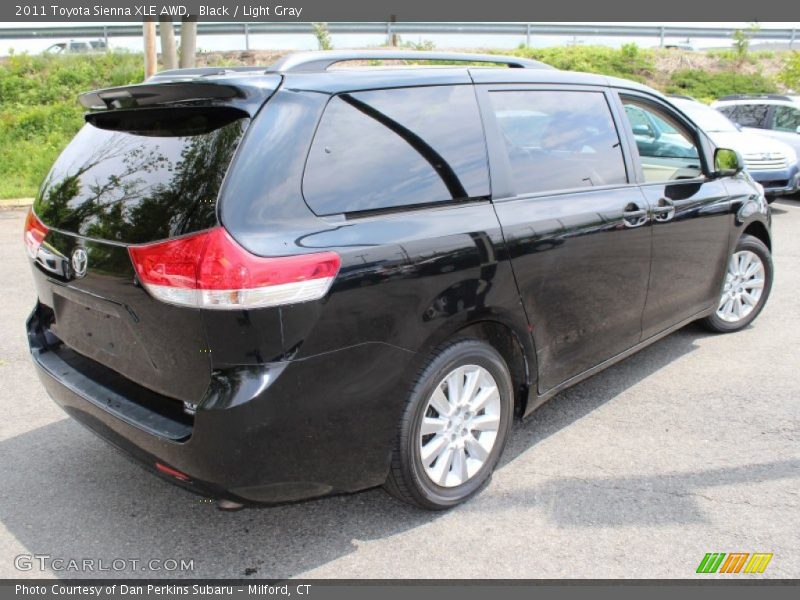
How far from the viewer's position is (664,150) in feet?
15.8

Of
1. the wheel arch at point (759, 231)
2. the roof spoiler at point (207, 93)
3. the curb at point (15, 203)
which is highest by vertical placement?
the roof spoiler at point (207, 93)

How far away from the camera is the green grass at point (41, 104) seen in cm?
1260

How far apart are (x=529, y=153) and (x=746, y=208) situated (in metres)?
2.24

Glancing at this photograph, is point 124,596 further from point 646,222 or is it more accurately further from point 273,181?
point 646,222

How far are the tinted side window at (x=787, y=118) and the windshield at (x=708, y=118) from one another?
1.71 meters

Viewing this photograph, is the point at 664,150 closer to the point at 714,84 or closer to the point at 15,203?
the point at 15,203

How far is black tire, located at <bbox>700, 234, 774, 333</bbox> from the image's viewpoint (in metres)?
5.08

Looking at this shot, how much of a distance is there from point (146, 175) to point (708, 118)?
413 inches

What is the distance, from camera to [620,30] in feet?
85.4

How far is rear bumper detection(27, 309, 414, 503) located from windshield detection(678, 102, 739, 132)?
32.3 feet

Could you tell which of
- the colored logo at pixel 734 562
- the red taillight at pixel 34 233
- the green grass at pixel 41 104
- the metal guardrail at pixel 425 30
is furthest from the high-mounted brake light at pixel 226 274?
the metal guardrail at pixel 425 30

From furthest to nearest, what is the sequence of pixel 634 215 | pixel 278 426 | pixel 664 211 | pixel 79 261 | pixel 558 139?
pixel 664 211 → pixel 634 215 → pixel 558 139 → pixel 79 261 → pixel 278 426

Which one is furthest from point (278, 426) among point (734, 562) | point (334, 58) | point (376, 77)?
point (734, 562)

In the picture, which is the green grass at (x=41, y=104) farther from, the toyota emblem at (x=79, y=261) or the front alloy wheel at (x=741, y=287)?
the front alloy wheel at (x=741, y=287)
